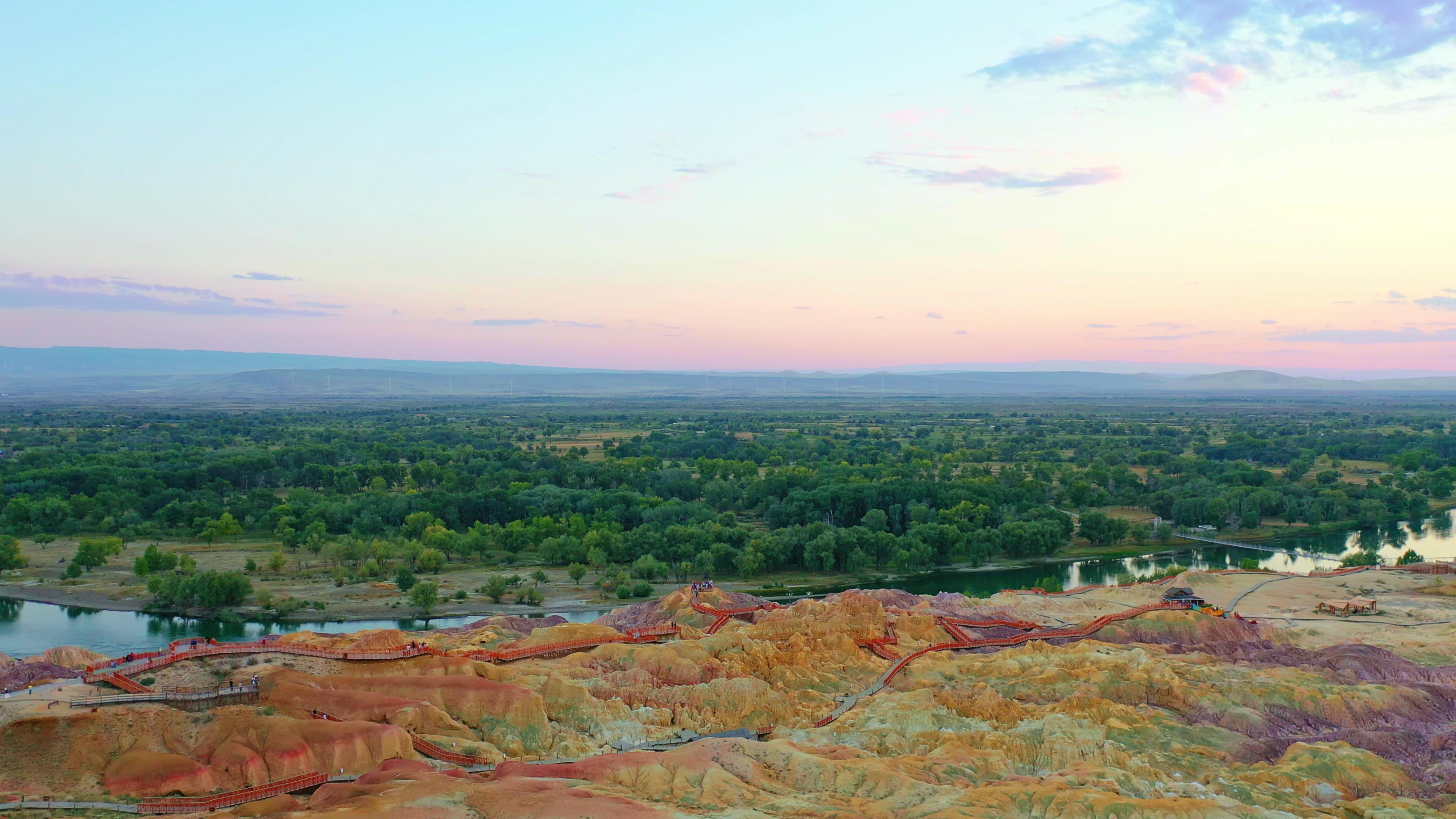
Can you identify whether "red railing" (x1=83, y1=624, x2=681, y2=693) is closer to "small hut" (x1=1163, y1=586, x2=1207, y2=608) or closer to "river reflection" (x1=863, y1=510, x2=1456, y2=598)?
"small hut" (x1=1163, y1=586, x2=1207, y2=608)

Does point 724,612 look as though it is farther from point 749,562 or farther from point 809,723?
point 749,562

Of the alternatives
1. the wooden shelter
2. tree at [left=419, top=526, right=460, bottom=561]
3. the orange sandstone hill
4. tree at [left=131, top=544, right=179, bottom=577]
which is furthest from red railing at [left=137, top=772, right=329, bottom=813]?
the wooden shelter

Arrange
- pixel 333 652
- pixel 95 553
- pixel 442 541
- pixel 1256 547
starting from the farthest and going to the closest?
pixel 1256 547 < pixel 442 541 < pixel 95 553 < pixel 333 652

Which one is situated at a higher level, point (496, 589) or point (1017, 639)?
point (1017, 639)

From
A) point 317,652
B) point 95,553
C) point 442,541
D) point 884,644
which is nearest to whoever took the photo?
point 317,652

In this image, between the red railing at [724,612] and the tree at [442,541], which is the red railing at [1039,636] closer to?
the red railing at [724,612]

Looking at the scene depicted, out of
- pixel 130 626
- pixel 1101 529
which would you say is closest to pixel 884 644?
pixel 130 626
